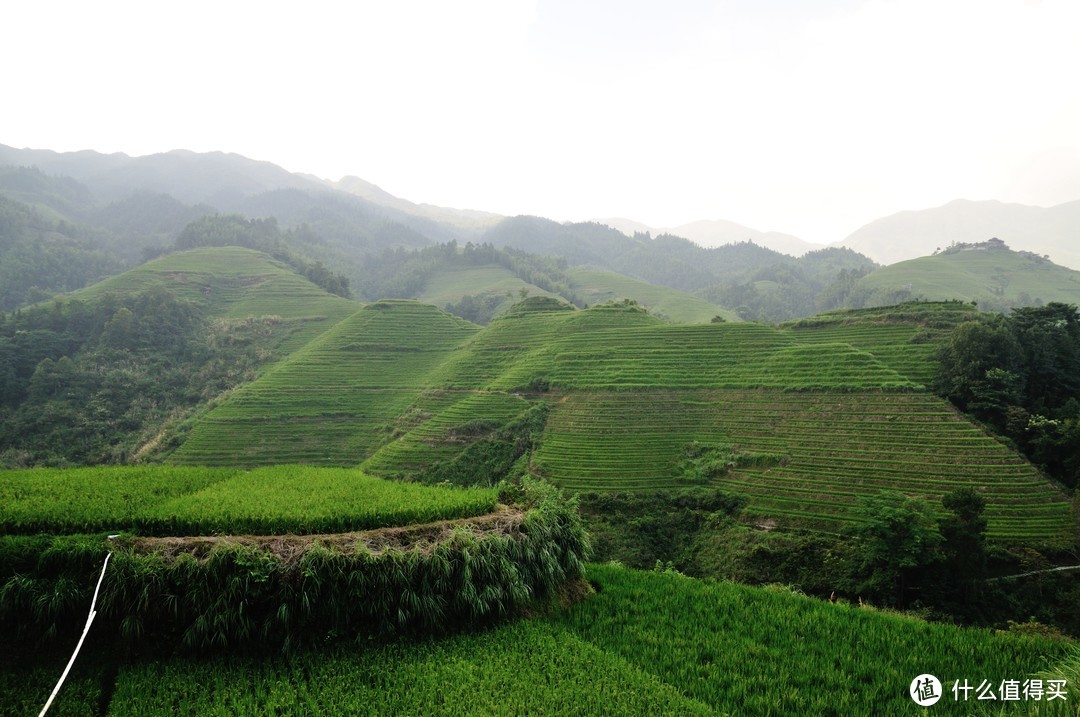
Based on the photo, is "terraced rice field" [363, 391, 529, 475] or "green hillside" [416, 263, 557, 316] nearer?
"terraced rice field" [363, 391, 529, 475]

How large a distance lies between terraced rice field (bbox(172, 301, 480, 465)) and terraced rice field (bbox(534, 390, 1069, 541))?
62.8 ft

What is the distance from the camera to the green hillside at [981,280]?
3765 inches

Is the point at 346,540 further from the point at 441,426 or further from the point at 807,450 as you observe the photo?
the point at 441,426

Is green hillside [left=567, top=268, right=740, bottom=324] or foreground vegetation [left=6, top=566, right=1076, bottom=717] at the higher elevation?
green hillside [left=567, top=268, right=740, bottom=324]

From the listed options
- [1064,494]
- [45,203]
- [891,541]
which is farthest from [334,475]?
[45,203]

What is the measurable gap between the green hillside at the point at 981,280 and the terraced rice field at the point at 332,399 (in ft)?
321

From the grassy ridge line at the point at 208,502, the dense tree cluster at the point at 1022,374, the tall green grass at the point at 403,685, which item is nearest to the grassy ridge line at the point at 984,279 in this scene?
the dense tree cluster at the point at 1022,374

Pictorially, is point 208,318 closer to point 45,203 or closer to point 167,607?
point 167,607

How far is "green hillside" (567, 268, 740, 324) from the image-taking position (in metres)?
108

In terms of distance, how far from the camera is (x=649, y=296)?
126 m

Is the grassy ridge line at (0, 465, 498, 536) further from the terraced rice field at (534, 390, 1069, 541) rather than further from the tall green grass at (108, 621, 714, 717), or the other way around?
the terraced rice field at (534, 390, 1069, 541)
